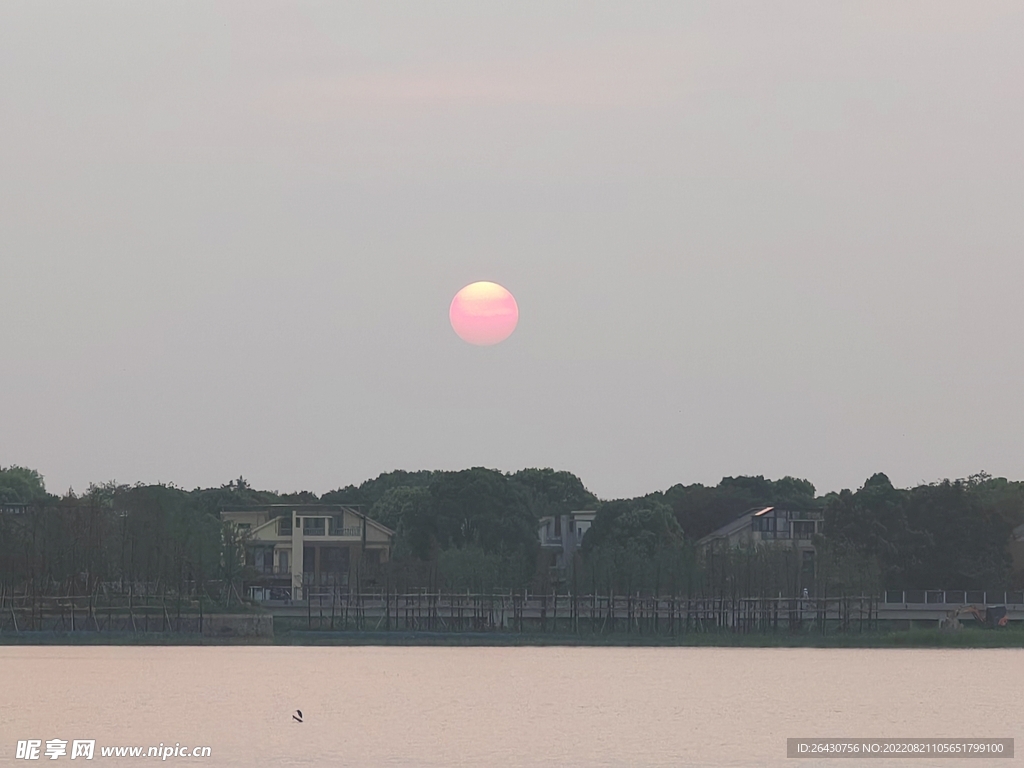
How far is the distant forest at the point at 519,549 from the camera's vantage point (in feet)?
388

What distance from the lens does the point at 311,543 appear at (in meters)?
148

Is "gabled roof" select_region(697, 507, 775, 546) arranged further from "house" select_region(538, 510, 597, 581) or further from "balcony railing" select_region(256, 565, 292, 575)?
"balcony railing" select_region(256, 565, 292, 575)

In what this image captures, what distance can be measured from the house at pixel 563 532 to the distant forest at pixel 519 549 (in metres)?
10.3

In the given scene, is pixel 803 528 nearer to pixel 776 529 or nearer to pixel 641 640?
pixel 776 529

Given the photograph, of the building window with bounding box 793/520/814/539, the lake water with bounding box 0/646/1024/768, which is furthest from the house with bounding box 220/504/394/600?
the lake water with bounding box 0/646/1024/768

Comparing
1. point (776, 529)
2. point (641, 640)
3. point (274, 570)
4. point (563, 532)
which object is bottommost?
point (641, 640)

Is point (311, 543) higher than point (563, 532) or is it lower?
lower

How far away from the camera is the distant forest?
118188 millimetres

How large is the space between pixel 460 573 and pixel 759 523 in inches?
1354

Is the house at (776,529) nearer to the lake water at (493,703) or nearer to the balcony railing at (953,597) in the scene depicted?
the balcony railing at (953,597)

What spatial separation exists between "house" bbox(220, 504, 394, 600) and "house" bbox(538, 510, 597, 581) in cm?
1573

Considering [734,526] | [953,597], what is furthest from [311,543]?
[953,597]

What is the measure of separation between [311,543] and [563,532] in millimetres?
24227

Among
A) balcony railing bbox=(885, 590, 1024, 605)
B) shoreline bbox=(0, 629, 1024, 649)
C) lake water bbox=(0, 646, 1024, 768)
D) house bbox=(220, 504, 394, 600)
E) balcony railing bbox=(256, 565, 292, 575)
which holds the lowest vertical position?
lake water bbox=(0, 646, 1024, 768)
